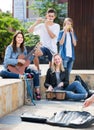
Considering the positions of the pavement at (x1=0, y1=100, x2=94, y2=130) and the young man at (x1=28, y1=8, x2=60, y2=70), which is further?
the young man at (x1=28, y1=8, x2=60, y2=70)

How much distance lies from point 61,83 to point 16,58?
Result: 1.09m

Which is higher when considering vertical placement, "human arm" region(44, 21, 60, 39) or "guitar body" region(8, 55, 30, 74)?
"human arm" region(44, 21, 60, 39)

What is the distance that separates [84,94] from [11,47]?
1.78 meters

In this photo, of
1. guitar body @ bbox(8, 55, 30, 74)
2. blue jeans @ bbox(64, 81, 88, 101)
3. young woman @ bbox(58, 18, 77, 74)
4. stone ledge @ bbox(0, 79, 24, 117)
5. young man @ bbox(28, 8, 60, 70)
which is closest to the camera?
stone ledge @ bbox(0, 79, 24, 117)

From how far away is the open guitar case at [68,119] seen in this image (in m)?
5.84

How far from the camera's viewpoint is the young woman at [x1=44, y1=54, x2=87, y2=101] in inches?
347

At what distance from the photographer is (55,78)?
29.1ft

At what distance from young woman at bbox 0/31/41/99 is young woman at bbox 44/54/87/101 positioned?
0.95 ft

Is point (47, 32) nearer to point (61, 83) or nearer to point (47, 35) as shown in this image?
point (47, 35)

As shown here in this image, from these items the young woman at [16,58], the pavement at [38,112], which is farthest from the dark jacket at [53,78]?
the pavement at [38,112]

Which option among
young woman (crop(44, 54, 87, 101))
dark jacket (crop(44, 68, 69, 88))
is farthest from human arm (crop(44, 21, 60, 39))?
dark jacket (crop(44, 68, 69, 88))

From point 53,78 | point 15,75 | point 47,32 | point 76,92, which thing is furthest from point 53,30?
point 15,75

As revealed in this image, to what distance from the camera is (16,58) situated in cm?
859

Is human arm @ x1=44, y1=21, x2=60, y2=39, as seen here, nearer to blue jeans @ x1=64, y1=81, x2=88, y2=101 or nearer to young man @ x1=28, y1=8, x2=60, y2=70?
young man @ x1=28, y1=8, x2=60, y2=70
